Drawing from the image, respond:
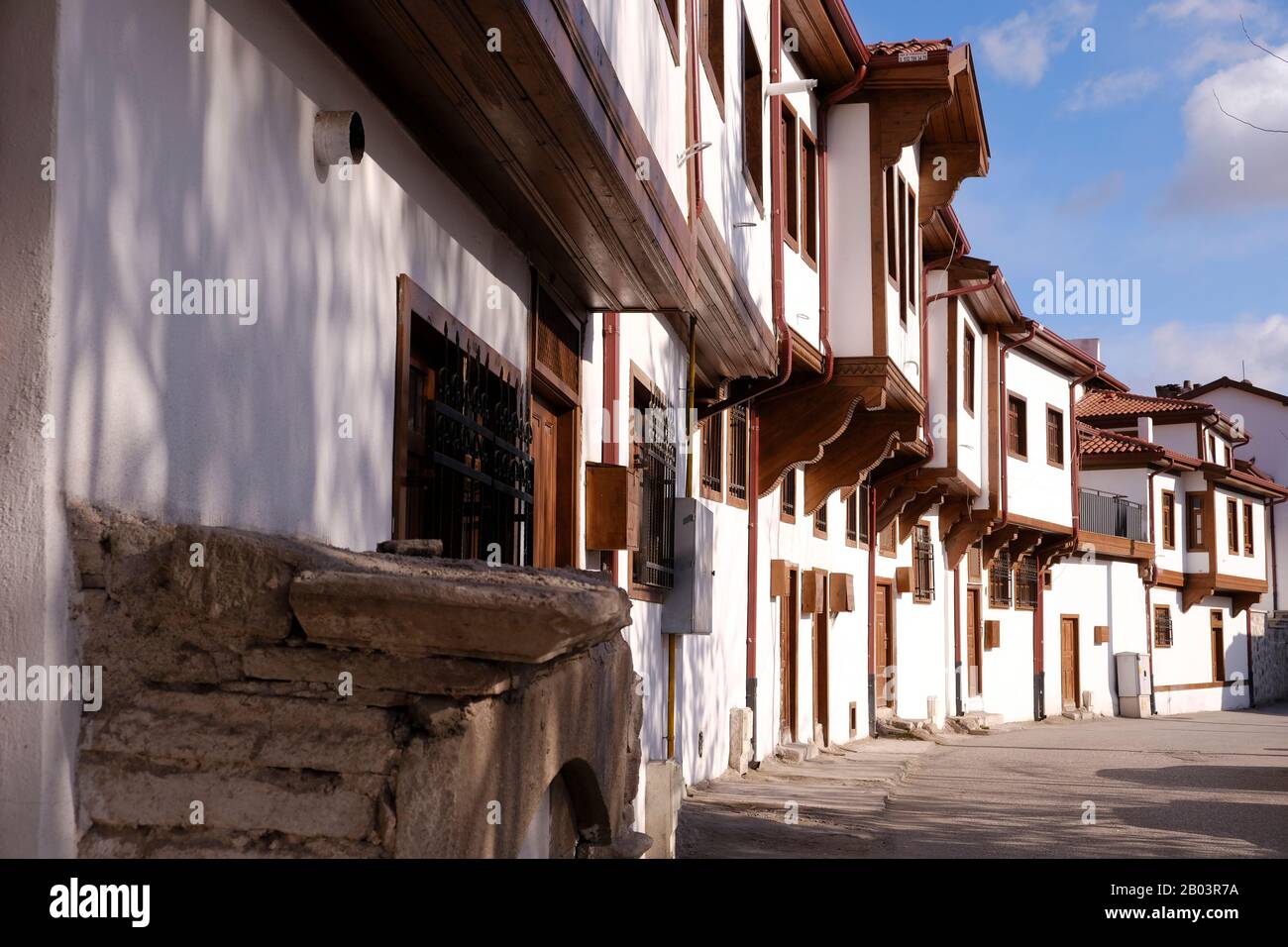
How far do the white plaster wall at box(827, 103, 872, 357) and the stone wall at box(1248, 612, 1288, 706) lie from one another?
29680mm

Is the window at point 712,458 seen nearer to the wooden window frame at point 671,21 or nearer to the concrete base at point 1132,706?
the wooden window frame at point 671,21

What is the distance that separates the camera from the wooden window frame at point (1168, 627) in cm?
3269

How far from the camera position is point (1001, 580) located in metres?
25.5

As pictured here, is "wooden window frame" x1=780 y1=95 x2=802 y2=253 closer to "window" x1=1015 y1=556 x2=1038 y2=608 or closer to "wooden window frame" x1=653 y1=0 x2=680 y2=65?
"wooden window frame" x1=653 y1=0 x2=680 y2=65

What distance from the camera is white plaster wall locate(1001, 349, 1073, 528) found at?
75.3ft

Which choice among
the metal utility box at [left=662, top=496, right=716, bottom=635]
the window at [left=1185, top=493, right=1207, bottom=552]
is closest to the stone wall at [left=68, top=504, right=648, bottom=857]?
the metal utility box at [left=662, top=496, right=716, bottom=635]

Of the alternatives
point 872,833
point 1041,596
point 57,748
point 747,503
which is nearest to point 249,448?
point 57,748

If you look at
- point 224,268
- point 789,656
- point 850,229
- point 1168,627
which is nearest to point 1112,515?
point 1168,627

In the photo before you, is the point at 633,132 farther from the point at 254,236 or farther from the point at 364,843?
the point at 364,843

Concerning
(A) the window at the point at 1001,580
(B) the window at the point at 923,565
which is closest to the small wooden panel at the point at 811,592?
(B) the window at the point at 923,565

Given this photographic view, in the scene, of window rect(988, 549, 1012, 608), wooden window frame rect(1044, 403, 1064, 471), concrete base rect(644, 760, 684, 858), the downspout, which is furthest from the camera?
window rect(988, 549, 1012, 608)

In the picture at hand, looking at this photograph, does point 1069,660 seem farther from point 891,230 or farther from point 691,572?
point 691,572
